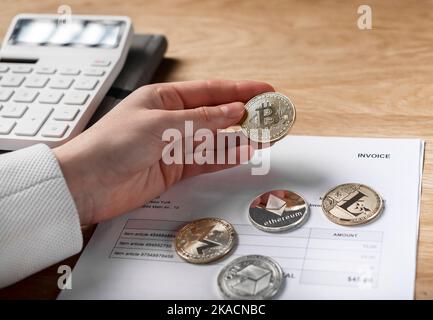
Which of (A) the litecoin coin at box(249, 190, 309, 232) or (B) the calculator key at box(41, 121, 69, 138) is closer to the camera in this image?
(A) the litecoin coin at box(249, 190, 309, 232)

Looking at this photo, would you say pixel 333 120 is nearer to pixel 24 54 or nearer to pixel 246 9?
pixel 246 9

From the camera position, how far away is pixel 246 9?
1002 millimetres

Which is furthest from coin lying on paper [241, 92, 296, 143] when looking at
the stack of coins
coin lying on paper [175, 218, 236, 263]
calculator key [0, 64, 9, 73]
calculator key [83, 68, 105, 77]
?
calculator key [0, 64, 9, 73]

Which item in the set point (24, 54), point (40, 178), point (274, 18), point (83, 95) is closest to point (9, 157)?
point (40, 178)

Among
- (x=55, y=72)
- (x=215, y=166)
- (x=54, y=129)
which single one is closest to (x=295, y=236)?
(x=215, y=166)

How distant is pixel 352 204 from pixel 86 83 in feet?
1.21

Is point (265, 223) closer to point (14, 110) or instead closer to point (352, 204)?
point (352, 204)

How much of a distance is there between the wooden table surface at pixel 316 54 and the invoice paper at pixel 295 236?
0.03m

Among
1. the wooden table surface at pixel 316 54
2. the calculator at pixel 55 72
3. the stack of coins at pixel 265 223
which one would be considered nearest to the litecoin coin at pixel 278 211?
the stack of coins at pixel 265 223

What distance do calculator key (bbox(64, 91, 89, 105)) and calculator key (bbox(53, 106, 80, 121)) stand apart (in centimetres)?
1

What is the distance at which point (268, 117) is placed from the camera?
70cm

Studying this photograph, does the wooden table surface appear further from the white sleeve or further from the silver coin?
the silver coin

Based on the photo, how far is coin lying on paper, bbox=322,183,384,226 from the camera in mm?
612

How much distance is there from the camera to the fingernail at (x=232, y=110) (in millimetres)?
681
